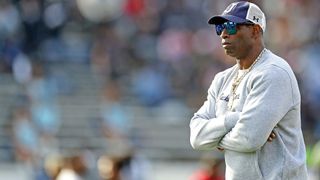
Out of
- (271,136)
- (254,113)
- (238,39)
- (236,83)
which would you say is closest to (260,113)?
(254,113)

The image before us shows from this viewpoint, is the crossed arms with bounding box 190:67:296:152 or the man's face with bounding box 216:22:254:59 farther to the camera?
the man's face with bounding box 216:22:254:59

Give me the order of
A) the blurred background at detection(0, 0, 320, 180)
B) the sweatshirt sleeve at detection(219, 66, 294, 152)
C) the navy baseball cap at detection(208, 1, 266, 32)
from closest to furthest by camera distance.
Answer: the sweatshirt sleeve at detection(219, 66, 294, 152), the navy baseball cap at detection(208, 1, 266, 32), the blurred background at detection(0, 0, 320, 180)

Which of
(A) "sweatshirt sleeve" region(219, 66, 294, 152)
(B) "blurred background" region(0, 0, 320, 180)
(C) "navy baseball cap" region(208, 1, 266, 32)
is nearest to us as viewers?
(A) "sweatshirt sleeve" region(219, 66, 294, 152)

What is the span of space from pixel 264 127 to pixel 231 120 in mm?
250

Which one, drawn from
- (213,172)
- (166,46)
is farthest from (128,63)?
(213,172)

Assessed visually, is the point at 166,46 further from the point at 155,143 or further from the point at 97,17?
the point at 155,143

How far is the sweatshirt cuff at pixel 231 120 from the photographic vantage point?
7.16 m

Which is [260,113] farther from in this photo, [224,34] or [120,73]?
[120,73]

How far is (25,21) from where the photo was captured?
24141 millimetres

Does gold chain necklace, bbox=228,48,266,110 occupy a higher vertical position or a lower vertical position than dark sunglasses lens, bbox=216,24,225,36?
A: lower

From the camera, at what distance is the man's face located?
7211mm

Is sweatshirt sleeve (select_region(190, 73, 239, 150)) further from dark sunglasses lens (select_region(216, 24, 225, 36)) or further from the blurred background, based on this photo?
the blurred background

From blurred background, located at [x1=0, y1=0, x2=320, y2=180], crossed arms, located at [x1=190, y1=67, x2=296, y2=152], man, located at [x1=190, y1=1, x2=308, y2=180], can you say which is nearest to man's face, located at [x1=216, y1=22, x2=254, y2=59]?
man, located at [x1=190, y1=1, x2=308, y2=180]

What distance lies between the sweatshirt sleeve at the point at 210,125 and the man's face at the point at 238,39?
338 mm
